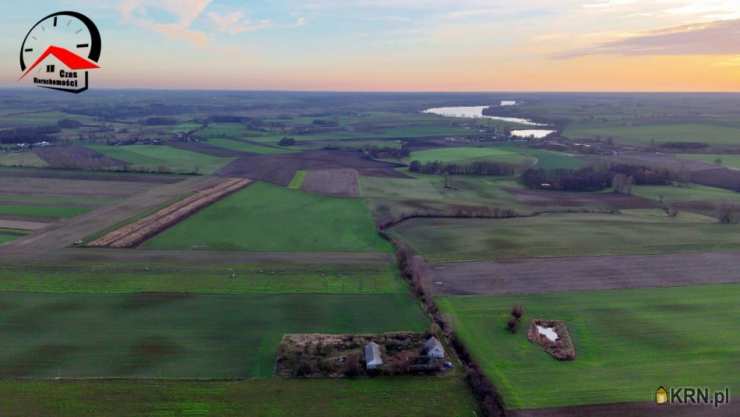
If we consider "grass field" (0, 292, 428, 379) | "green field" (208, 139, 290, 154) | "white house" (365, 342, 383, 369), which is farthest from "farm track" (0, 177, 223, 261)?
"green field" (208, 139, 290, 154)

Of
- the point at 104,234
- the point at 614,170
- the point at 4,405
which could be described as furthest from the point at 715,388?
the point at 614,170

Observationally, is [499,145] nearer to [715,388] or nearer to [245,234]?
[245,234]

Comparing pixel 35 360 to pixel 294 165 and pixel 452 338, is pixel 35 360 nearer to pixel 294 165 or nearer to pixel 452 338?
pixel 452 338

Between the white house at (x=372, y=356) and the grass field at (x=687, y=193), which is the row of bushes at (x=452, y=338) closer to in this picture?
the white house at (x=372, y=356)

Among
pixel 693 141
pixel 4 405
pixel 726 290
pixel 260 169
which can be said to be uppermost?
pixel 693 141

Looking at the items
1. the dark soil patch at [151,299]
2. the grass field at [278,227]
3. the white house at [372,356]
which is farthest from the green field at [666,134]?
the dark soil patch at [151,299]

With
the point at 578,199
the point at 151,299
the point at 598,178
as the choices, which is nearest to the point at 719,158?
the point at 598,178

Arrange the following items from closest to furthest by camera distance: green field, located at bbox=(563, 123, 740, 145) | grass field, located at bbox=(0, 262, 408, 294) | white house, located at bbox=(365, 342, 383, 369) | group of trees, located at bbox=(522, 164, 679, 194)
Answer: white house, located at bbox=(365, 342, 383, 369) < grass field, located at bbox=(0, 262, 408, 294) < group of trees, located at bbox=(522, 164, 679, 194) < green field, located at bbox=(563, 123, 740, 145)

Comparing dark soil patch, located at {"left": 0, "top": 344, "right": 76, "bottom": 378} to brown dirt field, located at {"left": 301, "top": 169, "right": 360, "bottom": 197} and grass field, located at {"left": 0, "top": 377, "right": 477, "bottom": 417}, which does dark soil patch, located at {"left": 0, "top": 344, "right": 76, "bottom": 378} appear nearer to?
grass field, located at {"left": 0, "top": 377, "right": 477, "bottom": 417}
